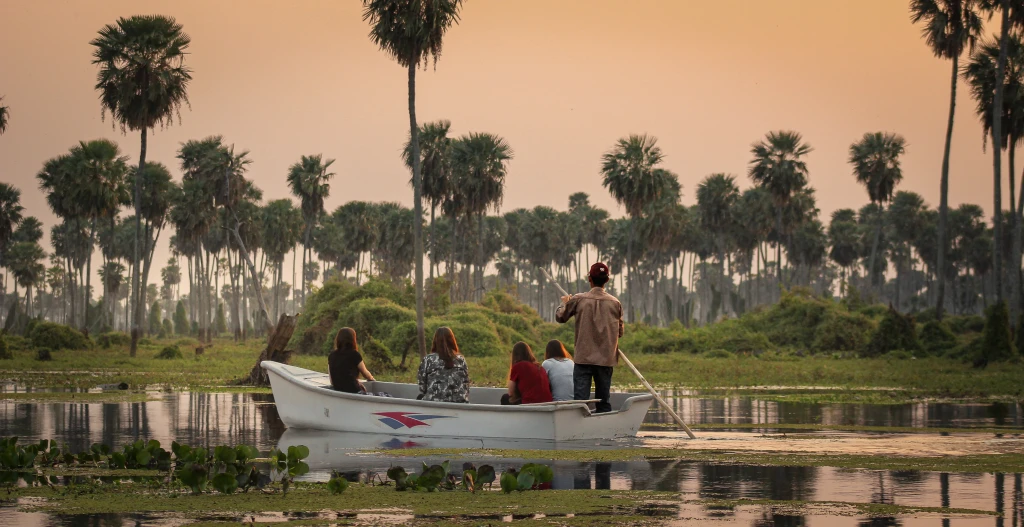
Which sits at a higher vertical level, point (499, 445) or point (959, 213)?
point (959, 213)

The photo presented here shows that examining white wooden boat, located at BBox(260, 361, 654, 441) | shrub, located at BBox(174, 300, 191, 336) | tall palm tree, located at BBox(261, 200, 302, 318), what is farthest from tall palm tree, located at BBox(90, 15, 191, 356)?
shrub, located at BBox(174, 300, 191, 336)

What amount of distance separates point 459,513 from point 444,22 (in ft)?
86.5

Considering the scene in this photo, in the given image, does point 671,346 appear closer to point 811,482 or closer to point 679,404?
point 679,404

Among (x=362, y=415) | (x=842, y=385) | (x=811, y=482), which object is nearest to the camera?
(x=811, y=482)

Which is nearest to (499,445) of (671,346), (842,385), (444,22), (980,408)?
(980,408)

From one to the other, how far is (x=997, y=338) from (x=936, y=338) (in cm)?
1140

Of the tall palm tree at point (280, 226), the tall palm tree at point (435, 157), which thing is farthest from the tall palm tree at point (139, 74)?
the tall palm tree at point (280, 226)

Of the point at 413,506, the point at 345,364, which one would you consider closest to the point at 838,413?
the point at 345,364

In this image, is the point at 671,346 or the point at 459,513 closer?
the point at 459,513

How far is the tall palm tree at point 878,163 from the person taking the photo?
3086 inches

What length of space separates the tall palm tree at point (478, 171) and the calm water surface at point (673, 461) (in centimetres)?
4736

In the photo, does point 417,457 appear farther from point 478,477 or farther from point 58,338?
point 58,338

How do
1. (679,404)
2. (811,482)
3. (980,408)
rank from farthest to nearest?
(679,404), (980,408), (811,482)

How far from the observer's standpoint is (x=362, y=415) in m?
16.0
